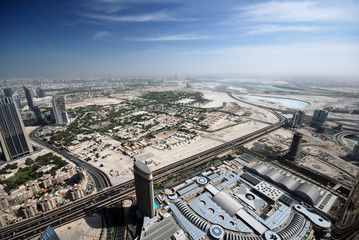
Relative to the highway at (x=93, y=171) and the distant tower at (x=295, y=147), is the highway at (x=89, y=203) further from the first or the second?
the distant tower at (x=295, y=147)

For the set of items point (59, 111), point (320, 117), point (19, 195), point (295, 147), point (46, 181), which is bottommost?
point (19, 195)

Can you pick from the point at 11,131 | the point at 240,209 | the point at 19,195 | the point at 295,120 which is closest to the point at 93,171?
the point at 19,195

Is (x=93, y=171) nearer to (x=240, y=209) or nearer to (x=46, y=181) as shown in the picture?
(x=46, y=181)

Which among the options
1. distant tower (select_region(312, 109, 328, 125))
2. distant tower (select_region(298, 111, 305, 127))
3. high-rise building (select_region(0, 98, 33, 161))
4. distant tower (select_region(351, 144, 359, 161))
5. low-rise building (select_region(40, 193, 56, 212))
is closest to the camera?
low-rise building (select_region(40, 193, 56, 212))

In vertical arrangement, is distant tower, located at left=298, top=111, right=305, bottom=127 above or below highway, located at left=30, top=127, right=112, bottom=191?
above

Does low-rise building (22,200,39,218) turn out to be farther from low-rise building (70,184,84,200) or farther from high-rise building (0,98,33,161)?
high-rise building (0,98,33,161)

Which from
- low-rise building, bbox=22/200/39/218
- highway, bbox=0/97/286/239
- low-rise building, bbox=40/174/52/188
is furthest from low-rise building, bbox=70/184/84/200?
low-rise building, bbox=40/174/52/188

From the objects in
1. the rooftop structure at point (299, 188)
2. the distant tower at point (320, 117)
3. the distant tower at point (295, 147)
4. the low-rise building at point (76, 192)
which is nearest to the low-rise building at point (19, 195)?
the low-rise building at point (76, 192)
